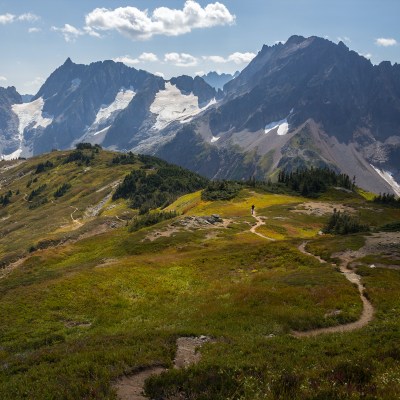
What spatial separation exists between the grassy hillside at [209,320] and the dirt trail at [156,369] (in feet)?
1.38

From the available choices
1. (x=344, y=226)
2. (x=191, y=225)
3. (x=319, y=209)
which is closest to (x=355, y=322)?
(x=344, y=226)

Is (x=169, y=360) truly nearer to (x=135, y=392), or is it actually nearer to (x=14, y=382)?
(x=135, y=392)

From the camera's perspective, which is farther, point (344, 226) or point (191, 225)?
point (191, 225)

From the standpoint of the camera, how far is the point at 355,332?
22969mm

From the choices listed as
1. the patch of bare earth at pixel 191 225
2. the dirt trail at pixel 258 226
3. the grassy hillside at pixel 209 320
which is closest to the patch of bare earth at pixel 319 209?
the dirt trail at pixel 258 226

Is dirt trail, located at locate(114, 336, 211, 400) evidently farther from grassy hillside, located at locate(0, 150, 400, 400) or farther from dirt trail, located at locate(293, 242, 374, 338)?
dirt trail, located at locate(293, 242, 374, 338)

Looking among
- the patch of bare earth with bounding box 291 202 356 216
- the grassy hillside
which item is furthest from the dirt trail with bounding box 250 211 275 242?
the patch of bare earth with bounding box 291 202 356 216

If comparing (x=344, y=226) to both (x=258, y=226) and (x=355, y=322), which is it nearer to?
(x=258, y=226)

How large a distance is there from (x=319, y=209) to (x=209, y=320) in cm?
8241

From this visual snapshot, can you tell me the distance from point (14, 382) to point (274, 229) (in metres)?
66.7

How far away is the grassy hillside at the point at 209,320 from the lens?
16.2m

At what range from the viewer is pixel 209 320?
29.0 metres

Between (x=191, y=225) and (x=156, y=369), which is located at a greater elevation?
(x=156, y=369)

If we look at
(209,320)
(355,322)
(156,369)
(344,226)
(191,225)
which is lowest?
(191,225)
